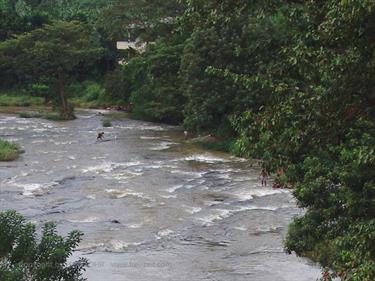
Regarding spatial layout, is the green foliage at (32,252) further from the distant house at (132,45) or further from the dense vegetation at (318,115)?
the distant house at (132,45)

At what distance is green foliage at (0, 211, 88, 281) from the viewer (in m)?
7.43

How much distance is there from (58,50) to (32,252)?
29.7m

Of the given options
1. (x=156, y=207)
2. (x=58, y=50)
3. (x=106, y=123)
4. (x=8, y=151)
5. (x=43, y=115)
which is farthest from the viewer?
(x=43, y=115)

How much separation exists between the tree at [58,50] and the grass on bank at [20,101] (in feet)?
12.9

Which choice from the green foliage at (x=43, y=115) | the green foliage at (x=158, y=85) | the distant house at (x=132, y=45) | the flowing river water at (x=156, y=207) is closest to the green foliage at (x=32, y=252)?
the flowing river water at (x=156, y=207)

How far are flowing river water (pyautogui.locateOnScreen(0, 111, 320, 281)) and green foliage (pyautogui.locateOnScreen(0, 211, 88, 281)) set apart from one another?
4291 mm

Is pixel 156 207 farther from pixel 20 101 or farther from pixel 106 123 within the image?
pixel 20 101

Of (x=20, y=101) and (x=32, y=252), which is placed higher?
(x=32, y=252)

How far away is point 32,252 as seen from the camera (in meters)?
7.65

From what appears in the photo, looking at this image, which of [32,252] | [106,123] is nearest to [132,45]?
[106,123]

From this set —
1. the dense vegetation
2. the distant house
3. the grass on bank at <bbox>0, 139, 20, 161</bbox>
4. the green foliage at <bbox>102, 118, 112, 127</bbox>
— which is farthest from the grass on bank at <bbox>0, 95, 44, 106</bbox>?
the dense vegetation

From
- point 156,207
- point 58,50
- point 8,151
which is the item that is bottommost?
point 156,207

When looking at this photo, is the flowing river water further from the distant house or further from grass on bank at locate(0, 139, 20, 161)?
the distant house

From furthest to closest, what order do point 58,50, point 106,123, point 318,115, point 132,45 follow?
point 132,45, point 58,50, point 106,123, point 318,115
